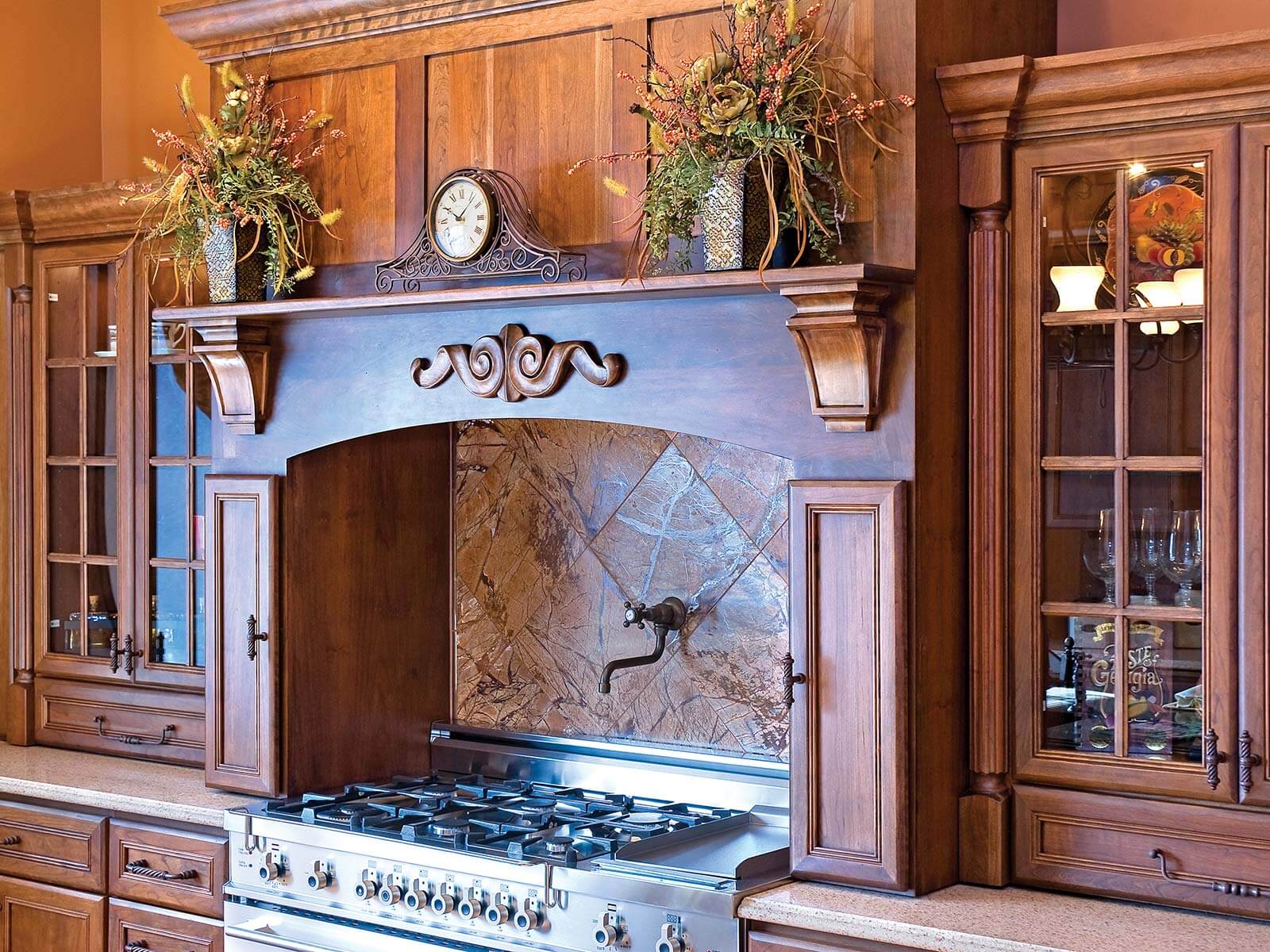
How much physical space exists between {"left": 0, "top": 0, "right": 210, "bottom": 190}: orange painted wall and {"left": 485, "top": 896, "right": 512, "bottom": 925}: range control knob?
272cm

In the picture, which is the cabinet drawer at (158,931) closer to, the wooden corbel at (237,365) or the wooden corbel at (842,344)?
the wooden corbel at (237,365)

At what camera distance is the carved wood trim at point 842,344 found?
8.73ft

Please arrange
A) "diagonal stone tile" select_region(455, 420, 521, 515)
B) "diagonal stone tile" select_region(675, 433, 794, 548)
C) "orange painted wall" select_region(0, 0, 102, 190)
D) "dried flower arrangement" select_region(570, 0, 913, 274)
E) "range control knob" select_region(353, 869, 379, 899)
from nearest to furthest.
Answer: "dried flower arrangement" select_region(570, 0, 913, 274) → "range control knob" select_region(353, 869, 379, 899) → "diagonal stone tile" select_region(675, 433, 794, 548) → "diagonal stone tile" select_region(455, 420, 521, 515) → "orange painted wall" select_region(0, 0, 102, 190)

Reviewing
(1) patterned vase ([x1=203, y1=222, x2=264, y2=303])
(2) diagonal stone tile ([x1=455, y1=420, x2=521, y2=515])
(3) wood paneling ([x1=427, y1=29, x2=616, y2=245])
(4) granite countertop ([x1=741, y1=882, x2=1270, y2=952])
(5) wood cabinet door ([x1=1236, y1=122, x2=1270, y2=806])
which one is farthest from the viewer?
(2) diagonal stone tile ([x1=455, y1=420, x2=521, y2=515])

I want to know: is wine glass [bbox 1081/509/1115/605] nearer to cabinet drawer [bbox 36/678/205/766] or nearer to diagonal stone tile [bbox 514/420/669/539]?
diagonal stone tile [bbox 514/420/669/539]

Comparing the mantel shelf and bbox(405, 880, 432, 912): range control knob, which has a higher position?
the mantel shelf

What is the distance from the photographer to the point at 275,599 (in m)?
3.58

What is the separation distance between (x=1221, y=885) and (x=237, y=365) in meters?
2.42

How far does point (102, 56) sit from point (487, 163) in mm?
2214

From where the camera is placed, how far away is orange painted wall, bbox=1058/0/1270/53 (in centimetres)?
298

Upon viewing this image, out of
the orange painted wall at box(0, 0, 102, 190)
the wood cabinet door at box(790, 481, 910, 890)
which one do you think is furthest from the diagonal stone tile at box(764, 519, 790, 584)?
the orange painted wall at box(0, 0, 102, 190)

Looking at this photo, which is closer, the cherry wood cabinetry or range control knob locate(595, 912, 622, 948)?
the cherry wood cabinetry

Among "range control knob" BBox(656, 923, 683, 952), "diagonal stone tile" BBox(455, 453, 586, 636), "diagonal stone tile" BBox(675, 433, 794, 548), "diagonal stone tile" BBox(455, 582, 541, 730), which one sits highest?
"diagonal stone tile" BBox(675, 433, 794, 548)

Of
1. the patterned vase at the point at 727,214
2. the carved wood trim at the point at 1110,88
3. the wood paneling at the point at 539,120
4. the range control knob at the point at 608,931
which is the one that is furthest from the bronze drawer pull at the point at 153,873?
the carved wood trim at the point at 1110,88
